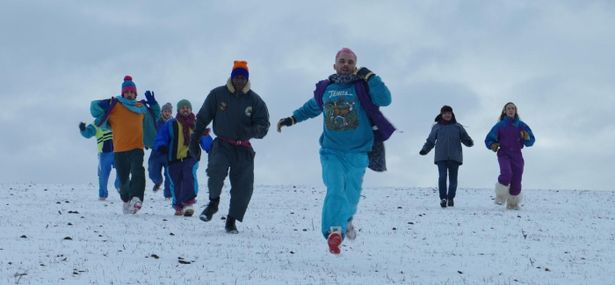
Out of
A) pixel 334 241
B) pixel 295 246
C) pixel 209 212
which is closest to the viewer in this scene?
pixel 334 241

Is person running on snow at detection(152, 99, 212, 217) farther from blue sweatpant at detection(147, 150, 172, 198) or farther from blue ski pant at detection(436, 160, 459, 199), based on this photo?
blue ski pant at detection(436, 160, 459, 199)

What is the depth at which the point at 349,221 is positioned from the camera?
888 cm

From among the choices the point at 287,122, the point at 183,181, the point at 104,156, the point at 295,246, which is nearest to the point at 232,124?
the point at 287,122

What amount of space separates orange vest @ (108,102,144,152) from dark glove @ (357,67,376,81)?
607 cm

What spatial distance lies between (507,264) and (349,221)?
182cm

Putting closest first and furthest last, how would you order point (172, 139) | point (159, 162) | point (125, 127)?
point (125, 127) → point (172, 139) → point (159, 162)

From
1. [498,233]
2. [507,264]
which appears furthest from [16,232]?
[498,233]

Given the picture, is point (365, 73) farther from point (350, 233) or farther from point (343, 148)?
point (350, 233)

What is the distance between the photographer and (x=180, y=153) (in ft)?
44.1

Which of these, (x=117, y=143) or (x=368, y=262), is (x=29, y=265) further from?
(x=117, y=143)

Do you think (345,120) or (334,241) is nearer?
(334,241)

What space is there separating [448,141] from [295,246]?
333 inches

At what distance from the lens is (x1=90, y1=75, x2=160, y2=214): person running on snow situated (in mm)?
13164

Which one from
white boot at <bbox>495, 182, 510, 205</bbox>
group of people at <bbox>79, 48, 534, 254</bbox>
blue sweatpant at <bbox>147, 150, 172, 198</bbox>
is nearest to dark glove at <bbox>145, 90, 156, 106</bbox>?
group of people at <bbox>79, 48, 534, 254</bbox>
